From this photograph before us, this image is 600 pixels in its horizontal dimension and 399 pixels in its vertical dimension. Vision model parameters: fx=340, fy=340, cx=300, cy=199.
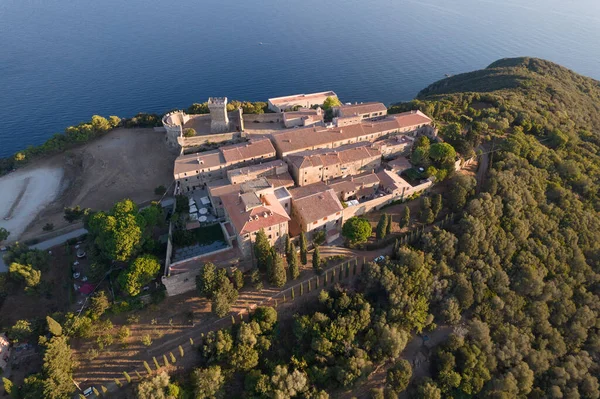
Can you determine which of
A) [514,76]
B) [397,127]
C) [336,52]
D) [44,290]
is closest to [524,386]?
[397,127]

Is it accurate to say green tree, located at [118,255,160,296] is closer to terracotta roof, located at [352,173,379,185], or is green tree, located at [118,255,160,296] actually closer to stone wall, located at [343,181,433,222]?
A: stone wall, located at [343,181,433,222]

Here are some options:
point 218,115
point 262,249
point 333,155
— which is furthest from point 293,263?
point 218,115

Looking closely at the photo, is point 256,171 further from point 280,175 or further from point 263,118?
point 263,118

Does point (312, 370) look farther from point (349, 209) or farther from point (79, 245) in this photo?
point (79, 245)

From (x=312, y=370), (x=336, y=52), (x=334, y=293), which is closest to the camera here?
(x=312, y=370)

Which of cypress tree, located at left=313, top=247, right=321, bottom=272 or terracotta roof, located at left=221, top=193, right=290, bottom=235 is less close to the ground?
terracotta roof, located at left=221, top=193, right=290, bottom=235

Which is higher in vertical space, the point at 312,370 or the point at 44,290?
the point at 44,290

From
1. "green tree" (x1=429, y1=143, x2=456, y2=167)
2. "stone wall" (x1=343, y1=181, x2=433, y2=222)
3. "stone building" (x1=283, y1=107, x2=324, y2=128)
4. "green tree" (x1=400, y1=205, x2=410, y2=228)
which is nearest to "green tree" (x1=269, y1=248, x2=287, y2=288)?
"stone wall" (x1=343, y1=181, x2=433, y2=222)

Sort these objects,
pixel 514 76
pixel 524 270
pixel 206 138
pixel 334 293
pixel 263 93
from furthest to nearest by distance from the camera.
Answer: pixel 263 93, pixel 514 76, pixel 206 138, pixel 524 270, pixel 334 293
